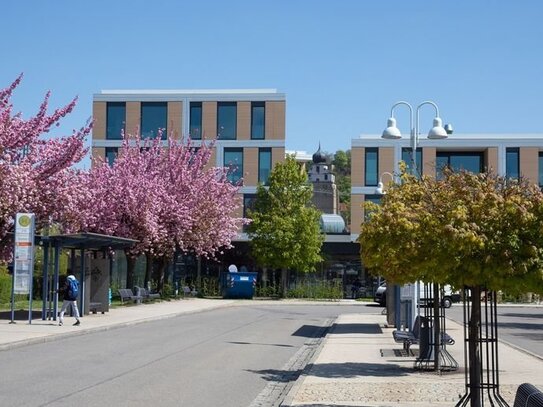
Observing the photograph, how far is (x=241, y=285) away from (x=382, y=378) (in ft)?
131

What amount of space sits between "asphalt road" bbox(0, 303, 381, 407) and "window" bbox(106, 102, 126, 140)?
A: 3883 centimetres

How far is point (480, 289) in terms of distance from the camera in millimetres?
10461

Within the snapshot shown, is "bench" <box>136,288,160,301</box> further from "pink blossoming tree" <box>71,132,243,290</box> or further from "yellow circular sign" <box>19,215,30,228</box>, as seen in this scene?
"yellow circular sign" <box>19,215,30,228</box>

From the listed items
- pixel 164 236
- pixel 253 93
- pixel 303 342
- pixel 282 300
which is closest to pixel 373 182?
pixel 253 93

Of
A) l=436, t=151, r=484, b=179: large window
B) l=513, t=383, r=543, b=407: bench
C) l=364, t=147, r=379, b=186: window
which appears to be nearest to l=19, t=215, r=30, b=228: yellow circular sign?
l=513, t=383, r=543, b=407: bench

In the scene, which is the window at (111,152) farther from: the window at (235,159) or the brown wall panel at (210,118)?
the window at (235,159)

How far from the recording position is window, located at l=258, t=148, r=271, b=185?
64.1 meters

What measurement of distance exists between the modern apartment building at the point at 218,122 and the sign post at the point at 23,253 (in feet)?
122

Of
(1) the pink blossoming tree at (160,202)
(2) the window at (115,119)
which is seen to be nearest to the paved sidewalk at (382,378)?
(1) the pink blossoming tree at (160,202)

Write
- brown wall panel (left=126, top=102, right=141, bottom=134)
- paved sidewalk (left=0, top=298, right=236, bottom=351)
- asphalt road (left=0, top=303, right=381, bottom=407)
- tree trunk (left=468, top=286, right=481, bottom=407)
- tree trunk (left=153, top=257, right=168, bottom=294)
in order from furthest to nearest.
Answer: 1. brown wall panel (left=126, top=102, right=141, bottom=134)
2. tree trunk (left=153, top=257, right=168, bottom=294)
3. paved sidewalk (left=0, top=298, right=236, bottom=351)
4. asphalt road (left=0, top=303, right=381, bottom=407)
5. tree trunk (left=468, top=286, right=481, bottom=407)

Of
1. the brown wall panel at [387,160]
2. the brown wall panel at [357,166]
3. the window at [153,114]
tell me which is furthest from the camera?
the brown wall panel at [357,166]

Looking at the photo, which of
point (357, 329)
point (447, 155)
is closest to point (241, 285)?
point (447, 155)

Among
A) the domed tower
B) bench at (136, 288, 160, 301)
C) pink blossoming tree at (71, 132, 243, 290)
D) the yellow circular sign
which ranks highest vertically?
the domed tower

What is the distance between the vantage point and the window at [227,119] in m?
64.4
